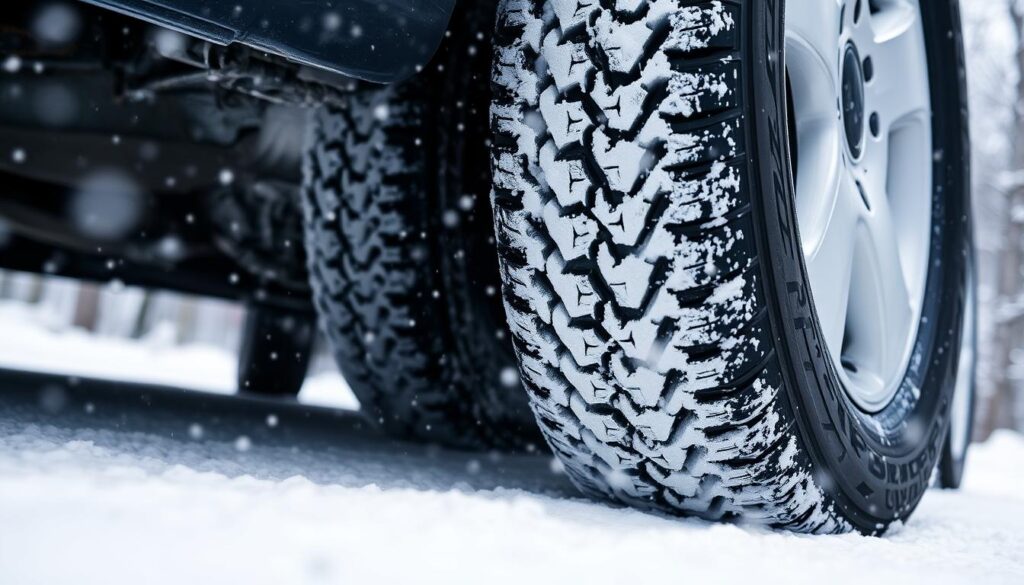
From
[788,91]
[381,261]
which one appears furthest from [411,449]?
[788,91]

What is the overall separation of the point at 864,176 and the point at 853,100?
0.12 meters

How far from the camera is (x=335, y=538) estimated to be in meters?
0.65

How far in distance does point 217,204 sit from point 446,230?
775 millimetres

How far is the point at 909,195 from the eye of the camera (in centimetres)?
157

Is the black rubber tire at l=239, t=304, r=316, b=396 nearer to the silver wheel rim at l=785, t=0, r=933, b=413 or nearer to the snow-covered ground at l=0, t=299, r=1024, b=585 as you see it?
the snow-covered ground at l=0, t=299, r=1024, b=585

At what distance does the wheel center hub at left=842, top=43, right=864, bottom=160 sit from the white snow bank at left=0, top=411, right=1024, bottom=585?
596mm

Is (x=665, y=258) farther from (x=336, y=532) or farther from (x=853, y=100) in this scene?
(x=853, y=100)

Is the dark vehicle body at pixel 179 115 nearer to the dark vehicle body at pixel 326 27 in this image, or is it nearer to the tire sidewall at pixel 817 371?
the dark vehicle body at pixel 326 27

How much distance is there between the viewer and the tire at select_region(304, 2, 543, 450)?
1404 mm

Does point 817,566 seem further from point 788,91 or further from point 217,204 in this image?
point 217,204

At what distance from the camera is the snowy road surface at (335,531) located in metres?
0.57

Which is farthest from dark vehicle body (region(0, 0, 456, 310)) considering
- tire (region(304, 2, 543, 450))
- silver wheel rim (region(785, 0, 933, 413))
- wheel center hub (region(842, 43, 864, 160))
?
wheel center hub (region(842, 43, 864, 160))

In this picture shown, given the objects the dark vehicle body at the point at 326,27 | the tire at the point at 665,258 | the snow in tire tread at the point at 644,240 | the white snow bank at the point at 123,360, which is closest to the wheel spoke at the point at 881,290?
the tire at the point at 665,258

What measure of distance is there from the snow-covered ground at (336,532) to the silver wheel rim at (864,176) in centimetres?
29
